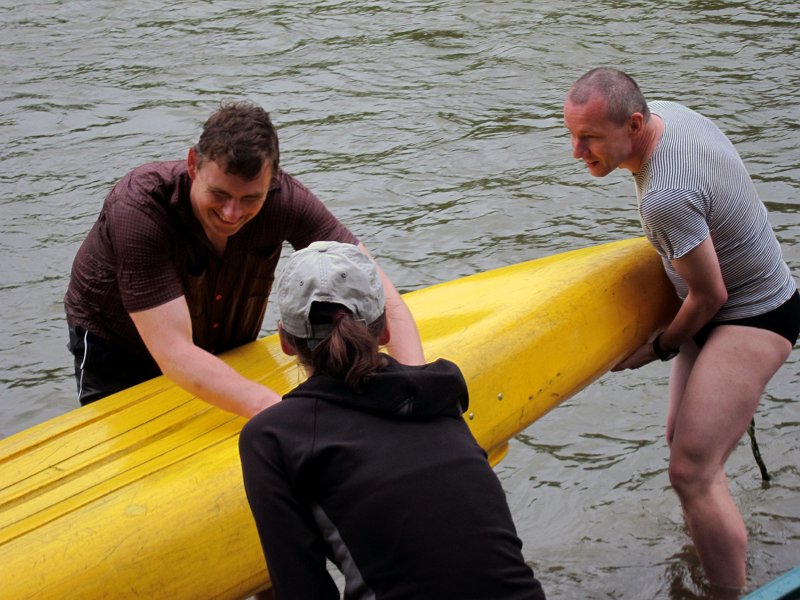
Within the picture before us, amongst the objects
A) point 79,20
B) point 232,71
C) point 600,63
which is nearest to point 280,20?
point 232,71

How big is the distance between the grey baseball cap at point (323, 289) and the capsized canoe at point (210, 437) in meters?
1.06

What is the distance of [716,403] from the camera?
3385mm

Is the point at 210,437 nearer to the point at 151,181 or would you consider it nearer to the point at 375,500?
the point at 151,181

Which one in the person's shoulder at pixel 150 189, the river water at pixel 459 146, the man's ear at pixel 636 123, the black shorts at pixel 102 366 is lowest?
the river water at pixel 459 146

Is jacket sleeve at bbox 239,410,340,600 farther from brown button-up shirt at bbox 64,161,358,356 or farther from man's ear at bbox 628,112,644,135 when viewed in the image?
man's ear at bbox 628,112,644,135

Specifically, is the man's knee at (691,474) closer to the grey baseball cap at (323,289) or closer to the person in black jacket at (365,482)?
the person in black jacket at (365,482)

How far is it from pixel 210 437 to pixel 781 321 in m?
1.76

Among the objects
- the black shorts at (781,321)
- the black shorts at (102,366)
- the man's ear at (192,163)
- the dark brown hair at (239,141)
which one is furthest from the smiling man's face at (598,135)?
the black shorts at (102,366)

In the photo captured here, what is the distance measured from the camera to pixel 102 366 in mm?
3641

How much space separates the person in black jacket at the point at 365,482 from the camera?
1947mm

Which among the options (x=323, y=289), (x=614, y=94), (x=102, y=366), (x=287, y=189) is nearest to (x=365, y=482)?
(x=323, y=289)

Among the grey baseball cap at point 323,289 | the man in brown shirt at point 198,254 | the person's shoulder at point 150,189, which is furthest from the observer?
the person's shoulder at point 150,189

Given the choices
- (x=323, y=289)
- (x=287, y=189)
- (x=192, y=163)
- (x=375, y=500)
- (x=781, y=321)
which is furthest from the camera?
(x=781, y=321)

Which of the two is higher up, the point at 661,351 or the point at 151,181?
the point at 151,181
